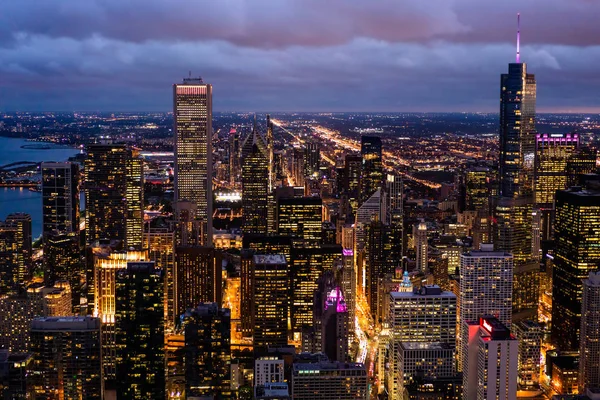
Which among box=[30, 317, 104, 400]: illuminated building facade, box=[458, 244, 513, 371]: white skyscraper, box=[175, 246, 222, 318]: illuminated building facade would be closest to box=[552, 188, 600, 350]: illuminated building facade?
box=[458, 244, 513, 371]: white skyscraper

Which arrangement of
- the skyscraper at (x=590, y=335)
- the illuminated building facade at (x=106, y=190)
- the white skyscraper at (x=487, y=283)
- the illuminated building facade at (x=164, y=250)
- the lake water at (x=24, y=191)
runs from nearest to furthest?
the skyscraper at (x=590, y=335), the white skyscraper at (x=487, y=283), the illuminated building facade at (x=164, y=250), the lake water at (x=24, y=191), the illuminated building facade at (x=106, y=190)

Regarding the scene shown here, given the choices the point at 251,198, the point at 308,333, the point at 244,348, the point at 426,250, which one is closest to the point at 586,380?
the point at 308,333

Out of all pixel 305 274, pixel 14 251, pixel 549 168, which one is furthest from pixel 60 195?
pixel 549 168

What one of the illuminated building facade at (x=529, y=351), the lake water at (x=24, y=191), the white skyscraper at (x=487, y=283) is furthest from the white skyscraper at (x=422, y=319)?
the lake water at (x=24, y=191)

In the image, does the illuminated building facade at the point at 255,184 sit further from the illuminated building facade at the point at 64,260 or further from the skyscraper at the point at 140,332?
the skyscraper at the point at 140,332

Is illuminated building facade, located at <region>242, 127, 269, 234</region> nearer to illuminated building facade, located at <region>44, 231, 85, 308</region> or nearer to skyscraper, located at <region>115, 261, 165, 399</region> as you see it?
illuminated building facade, located at <region>44, 231, 85, 308</region>

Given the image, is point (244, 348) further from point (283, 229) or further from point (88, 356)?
point (283, 229)
